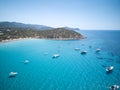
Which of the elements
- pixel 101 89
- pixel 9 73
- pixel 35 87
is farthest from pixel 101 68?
pixel 9 73

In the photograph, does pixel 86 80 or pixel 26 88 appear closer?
pixel 26 88

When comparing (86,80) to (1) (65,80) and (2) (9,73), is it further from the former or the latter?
(2) (9,73)

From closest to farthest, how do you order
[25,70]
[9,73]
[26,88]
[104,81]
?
1. [26,88]
2. [104,81]
3. [9,73]
4. [25,70]

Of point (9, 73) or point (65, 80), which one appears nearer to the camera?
point (65, 80)

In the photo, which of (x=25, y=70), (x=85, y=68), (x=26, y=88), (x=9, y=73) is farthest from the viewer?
(x=85, y=68)

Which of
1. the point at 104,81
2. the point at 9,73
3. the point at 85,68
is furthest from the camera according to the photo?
the point at 85,68

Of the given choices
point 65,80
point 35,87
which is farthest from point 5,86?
point 65,80

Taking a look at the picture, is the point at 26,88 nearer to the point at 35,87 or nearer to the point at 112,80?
the point at 35,87

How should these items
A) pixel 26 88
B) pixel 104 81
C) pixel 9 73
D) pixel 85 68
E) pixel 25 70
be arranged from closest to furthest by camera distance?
pixel 26 88
pixel 104 81
pixel 9 73
pixel 25 70
pixel 85 68
